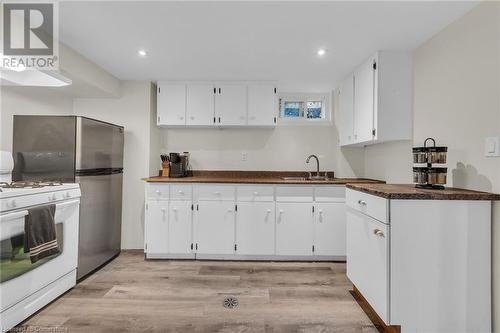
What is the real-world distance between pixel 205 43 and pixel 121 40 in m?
0.72

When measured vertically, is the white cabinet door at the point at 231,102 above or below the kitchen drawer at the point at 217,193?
above

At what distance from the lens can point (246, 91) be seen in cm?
339

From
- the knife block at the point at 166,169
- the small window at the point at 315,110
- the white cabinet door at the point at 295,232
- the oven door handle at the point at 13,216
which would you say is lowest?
the white cabinet door at the point at 295,232

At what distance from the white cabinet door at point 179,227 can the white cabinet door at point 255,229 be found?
22.5 inches

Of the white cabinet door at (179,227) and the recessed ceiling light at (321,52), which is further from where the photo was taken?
the white cabinet door at (179,227)

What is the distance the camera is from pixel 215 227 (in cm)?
311

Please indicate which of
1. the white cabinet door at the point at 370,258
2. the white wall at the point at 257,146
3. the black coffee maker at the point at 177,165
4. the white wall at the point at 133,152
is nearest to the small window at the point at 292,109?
the white wall at the point at 257,146

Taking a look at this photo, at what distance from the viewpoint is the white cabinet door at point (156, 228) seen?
10.2ft

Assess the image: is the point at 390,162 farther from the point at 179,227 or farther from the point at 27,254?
the point at 27,254

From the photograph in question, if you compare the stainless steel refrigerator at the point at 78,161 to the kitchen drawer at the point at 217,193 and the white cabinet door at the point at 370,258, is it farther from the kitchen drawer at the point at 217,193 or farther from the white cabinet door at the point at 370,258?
the white cabinet door at the point at 370,258

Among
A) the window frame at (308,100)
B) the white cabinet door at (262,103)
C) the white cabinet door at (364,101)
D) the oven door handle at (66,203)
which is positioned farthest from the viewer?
the window frame at (308,100)

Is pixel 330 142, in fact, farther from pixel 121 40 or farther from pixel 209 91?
pixel 121 40

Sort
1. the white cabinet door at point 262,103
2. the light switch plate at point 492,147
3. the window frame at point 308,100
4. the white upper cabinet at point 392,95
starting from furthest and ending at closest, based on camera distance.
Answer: the window frame at point 308,100 → the white cabinet door at point 262,103 → the white upper cabinet at point 392,95 → the light switch plate at point 492,147

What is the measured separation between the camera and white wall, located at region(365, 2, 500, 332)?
1.66m
